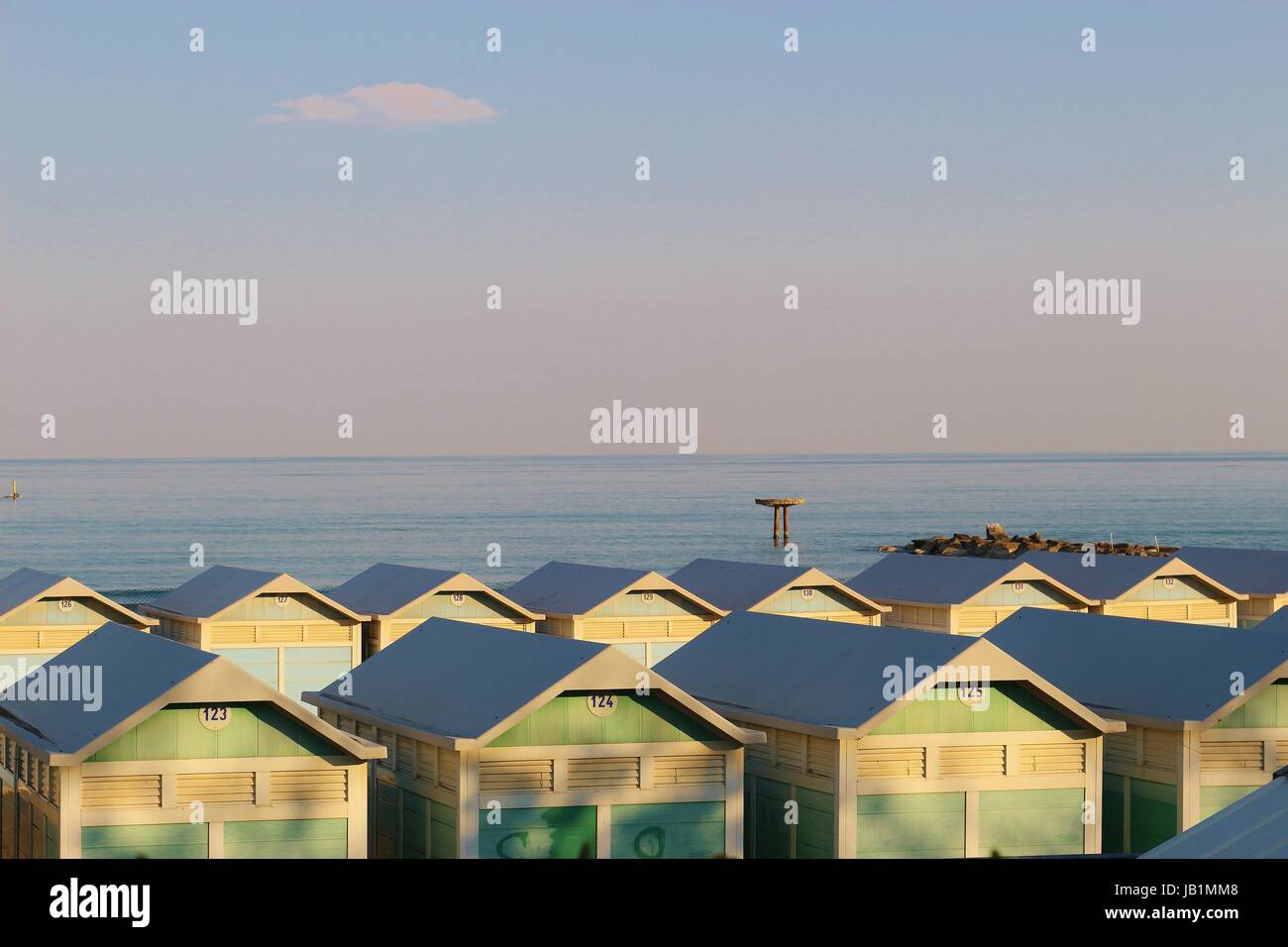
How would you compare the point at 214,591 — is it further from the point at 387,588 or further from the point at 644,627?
the point at 644,627

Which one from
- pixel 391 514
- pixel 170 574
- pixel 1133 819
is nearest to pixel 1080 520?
pixel 391 514

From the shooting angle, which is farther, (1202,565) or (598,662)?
(1202,565)

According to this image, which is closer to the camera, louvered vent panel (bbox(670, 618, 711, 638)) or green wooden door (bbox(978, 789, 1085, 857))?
green wooden door (bbox(978, 789, 1085, 857))

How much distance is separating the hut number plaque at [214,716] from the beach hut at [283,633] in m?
17.5

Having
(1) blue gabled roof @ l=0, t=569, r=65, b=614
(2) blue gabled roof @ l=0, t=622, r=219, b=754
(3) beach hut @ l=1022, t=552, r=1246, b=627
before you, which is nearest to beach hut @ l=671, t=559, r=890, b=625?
(3) beach hut @ l=1022, t=552, r=1246, b=627

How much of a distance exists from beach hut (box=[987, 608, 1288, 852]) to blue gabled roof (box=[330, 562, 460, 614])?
706 inches

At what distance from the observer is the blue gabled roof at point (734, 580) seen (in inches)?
1559

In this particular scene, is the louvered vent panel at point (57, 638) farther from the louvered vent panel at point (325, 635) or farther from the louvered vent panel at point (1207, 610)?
the louvered vent panel at point (1207, 610)

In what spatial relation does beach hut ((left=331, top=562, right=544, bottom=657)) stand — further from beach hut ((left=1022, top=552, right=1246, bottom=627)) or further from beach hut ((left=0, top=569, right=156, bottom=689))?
beach hut ((left=1022, top=552, right=1246, bottom=627))

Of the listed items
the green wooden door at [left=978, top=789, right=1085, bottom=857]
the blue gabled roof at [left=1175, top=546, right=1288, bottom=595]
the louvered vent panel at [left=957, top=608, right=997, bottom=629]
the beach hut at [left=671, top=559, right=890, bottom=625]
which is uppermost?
the blue gabled roof at [left=1175, top=546, right=1288, bottom=595]

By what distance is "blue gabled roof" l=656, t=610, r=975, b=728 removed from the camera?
69.3 ft
